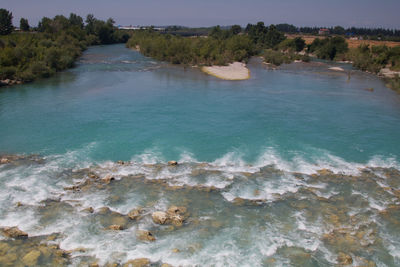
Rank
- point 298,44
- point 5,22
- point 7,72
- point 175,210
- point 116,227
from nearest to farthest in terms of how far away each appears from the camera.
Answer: point 116,227 < point 175,210 < point 7,72 < point 5,22 < point 298,44

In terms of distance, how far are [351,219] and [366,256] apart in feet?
7.20

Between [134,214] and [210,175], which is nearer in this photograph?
[134,214]

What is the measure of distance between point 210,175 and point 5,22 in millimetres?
87270

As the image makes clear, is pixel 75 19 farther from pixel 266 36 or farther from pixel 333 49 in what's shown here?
pixel 333 49

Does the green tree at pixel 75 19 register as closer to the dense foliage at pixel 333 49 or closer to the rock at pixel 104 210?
the dense foliage at pixel 333 49

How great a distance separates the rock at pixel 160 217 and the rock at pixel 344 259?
6.69m

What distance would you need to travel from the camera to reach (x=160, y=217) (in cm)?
1298

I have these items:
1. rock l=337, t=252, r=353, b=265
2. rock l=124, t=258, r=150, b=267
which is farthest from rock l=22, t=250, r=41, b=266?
rock l=337, t=252, r=353, b=265

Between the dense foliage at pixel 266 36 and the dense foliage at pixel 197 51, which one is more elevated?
the dense foliage at pixel 266 36

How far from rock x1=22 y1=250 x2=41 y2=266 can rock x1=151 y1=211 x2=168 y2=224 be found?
433cm

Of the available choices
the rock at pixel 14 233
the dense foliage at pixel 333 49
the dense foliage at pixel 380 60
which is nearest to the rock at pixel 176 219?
the rock at pixel 14 233

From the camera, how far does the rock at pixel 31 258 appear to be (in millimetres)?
10711

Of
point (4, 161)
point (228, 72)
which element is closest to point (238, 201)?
point (4, 161)

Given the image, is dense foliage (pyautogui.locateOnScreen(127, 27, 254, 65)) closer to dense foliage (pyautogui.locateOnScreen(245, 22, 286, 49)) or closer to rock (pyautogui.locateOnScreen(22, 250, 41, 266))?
dense foliage (pyautogui.locateOnScreen(245, 22, 286, 49))
